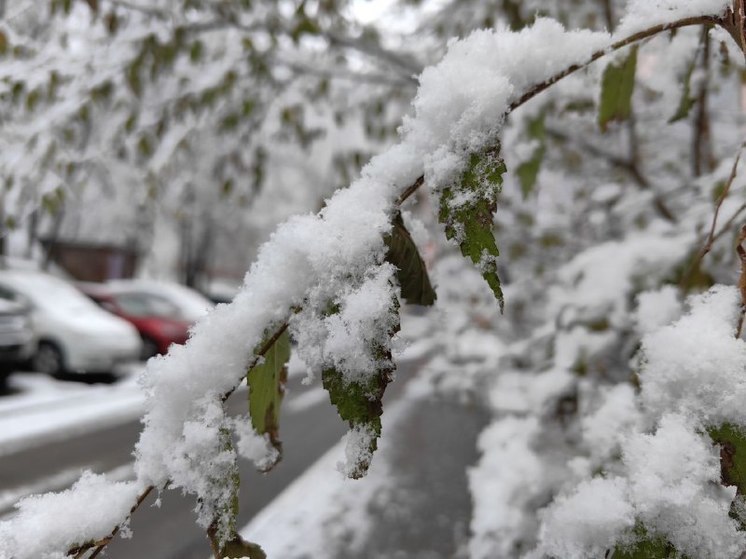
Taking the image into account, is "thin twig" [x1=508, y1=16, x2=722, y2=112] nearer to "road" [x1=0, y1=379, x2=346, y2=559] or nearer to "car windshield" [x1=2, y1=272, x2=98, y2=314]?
"road" [x1=0, y1=379, x2=346, y2=559]

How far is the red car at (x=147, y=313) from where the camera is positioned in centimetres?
1011

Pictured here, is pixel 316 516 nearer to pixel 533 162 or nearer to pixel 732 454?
pixel 533 162

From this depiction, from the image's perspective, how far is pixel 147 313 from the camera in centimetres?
1073

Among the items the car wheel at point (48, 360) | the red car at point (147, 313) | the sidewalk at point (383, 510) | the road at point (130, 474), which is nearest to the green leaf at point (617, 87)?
the road at point (130, 474)

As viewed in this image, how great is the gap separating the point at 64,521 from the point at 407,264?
1.33ft

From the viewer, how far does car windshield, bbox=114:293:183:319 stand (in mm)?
10781

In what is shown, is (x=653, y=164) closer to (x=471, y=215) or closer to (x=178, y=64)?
(x=178, y=64)

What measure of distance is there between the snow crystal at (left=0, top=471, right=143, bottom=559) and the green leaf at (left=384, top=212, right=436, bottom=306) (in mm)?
327

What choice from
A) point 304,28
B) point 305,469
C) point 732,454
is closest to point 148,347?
point 305,469

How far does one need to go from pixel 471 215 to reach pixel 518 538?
130cm

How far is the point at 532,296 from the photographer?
3281mm

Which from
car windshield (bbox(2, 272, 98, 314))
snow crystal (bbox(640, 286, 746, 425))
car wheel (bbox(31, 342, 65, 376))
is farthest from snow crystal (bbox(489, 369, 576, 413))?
car windshield (bbox(2, 272, 98, 314))

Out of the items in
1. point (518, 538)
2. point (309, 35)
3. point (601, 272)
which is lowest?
point (518, 538)

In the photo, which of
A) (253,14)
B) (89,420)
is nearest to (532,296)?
(253,14)
